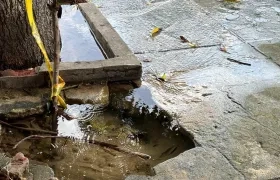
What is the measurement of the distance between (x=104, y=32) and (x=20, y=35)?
105 cm

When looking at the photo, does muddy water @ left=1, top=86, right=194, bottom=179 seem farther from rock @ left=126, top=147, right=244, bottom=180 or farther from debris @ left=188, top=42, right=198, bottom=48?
debris @ left=188, top=42, right=198, bottom=48

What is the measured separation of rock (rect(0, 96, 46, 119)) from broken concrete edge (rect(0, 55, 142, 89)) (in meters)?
0.19

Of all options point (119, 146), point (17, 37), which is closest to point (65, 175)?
point (119, 146)

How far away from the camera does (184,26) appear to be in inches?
213

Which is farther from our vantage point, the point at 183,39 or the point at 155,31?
the point at 155,31

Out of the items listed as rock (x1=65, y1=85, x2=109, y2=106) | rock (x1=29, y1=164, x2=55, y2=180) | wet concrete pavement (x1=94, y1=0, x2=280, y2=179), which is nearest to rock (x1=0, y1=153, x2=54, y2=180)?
rock (x1=29, y1=164, x2=55, y2=180)

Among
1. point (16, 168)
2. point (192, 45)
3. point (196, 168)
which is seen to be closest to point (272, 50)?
point (192, 45)

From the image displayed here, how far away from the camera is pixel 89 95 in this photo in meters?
3.92

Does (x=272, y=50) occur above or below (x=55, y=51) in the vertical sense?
below

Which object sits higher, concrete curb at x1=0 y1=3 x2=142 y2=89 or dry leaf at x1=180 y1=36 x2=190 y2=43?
concrete curb at x1=0 y1=3 x2=142 y2=89

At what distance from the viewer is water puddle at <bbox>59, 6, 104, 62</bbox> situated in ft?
15.3

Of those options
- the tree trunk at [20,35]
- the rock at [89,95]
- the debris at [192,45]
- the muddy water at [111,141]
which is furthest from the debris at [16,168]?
the debris at [192,45]

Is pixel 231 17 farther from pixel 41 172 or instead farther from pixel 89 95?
pixel 41 172

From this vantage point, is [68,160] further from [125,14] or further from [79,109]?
[125,14]
